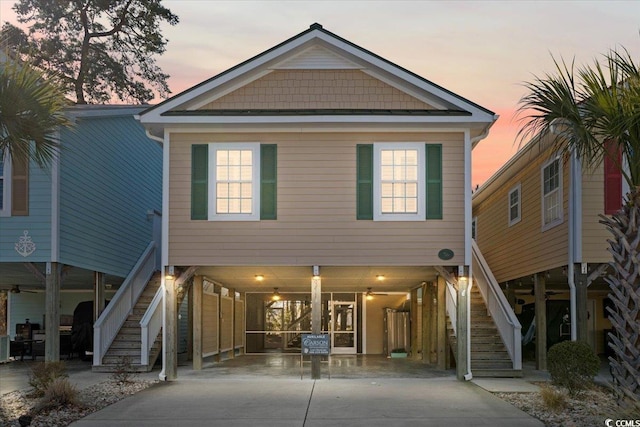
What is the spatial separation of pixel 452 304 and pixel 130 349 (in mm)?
7649

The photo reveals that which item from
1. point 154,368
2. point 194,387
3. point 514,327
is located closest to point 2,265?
point 154,368

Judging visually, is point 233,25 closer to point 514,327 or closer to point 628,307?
point 514,327

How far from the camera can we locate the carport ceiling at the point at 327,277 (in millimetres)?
17453

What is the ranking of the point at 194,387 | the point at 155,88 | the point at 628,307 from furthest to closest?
the point at 155,88 < the point at 194,387 < the point at 628,307

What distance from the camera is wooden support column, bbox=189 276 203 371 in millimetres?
18172

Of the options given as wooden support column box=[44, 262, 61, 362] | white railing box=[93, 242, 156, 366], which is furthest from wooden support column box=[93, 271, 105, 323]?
wooden support column box=[44, 262, 61, 362]

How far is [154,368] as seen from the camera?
60.8ft

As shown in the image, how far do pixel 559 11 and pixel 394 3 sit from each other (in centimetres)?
361

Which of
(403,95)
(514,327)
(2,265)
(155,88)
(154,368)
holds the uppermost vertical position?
(155,88)

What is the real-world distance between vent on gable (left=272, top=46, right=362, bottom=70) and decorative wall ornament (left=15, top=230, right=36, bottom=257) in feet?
21.2

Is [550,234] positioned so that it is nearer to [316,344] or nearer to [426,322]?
[426,322]

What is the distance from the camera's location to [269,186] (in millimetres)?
16109

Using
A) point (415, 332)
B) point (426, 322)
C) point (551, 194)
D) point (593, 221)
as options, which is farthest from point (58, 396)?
point (415, 332)

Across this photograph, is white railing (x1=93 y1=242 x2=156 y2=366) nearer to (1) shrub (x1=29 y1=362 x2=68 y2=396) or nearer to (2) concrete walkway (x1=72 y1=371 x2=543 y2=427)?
(2) concrete walkway (x1=72 y1=371 x2=543 y2=427)
